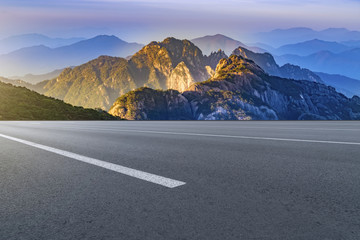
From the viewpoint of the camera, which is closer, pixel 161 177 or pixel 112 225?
pixel 112 225

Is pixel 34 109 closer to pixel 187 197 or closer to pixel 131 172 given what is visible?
pixel 131 172

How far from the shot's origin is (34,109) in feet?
361

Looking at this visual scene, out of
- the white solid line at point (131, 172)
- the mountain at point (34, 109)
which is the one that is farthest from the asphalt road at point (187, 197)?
the mountain at point (34, 109)

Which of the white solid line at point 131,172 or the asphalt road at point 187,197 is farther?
the white solid line at point 131,172

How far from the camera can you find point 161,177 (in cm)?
464

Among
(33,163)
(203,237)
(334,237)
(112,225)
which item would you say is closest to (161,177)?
(112,225)

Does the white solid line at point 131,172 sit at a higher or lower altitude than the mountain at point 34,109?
higher

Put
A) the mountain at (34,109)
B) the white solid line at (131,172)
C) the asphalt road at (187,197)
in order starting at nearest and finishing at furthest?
the asphalt road at (187,197)
the white solid line at (131,172)
the mountain at (34,109)

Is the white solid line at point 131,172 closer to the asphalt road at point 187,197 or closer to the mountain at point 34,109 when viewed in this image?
the asphalt road at point 187,197

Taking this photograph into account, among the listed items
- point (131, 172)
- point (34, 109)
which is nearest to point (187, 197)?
point (131, 172)

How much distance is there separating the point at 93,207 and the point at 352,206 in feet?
7.88

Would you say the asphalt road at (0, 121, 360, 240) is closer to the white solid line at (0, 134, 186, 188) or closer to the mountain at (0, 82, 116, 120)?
the white solid line at (0, 134, 186, 188)

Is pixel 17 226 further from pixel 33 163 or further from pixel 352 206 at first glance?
pixel 33 163

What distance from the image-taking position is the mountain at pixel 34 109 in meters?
101
